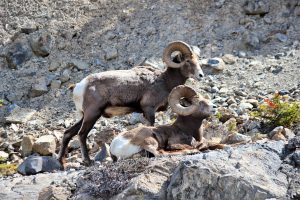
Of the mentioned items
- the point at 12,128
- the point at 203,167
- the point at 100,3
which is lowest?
the point at 12,128

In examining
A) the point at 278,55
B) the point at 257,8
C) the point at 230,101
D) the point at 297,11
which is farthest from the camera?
the point at 257,8

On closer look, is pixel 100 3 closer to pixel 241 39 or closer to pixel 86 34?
pixel 86 34

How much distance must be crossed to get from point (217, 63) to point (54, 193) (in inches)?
335

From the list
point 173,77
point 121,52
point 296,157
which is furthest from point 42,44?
point 296,157

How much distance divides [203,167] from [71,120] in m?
8.15

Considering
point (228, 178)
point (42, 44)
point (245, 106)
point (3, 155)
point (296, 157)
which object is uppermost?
point (42, 44)

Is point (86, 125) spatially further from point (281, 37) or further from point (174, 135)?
point (281, 37)

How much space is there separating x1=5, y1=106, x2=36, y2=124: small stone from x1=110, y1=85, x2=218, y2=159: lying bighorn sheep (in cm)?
637

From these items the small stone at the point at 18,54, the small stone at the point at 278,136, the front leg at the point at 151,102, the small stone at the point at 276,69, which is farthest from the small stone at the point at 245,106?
the small stone at the point at 18,54

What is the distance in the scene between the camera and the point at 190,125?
38.4ft

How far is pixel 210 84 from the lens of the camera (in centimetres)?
1727

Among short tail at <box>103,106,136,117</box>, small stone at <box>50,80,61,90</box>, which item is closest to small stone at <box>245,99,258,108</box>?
short tail at <box>103,106,136,117</box>

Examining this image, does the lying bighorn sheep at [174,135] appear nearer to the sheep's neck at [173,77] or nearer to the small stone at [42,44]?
the sheep's neck at [173,77]

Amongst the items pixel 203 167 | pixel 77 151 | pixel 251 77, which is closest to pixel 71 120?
pixel 77 151
